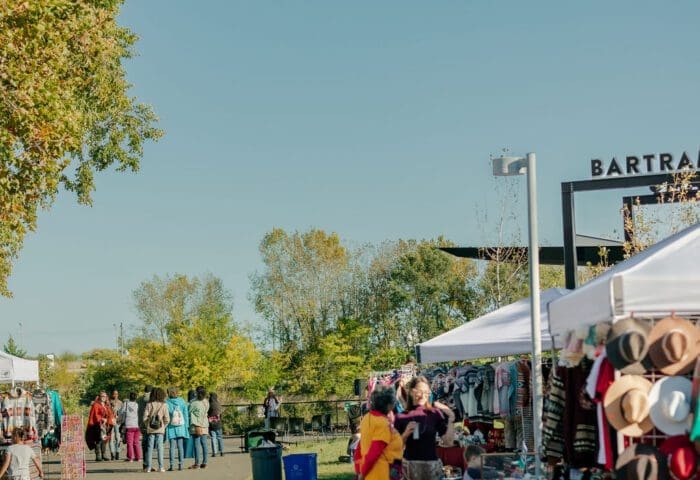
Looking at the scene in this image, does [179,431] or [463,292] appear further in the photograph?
[463,292]

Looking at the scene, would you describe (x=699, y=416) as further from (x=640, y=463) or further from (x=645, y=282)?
(x=645, y=282)

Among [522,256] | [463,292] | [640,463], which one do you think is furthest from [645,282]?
[463,292]

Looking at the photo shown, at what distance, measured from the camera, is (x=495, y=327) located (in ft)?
43.5

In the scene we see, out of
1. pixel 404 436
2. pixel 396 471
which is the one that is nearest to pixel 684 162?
pixel 396 471

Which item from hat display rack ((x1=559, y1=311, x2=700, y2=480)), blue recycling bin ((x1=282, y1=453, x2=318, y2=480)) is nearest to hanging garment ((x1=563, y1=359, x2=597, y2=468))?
hat display rack ((x1=559, y1=311, x2=700, y2=480))

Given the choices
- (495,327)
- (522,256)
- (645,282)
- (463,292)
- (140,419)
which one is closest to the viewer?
(645,282)

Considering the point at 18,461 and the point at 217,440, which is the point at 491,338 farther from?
the point at 217,440

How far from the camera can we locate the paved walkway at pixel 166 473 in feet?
63.7

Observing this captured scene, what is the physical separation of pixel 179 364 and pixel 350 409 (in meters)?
33.1

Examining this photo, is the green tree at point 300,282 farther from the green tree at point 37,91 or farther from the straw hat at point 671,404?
the straw hat at point 671,404

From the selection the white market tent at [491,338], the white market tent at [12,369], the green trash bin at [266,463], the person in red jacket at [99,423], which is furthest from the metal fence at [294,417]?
the white market tent at [491,338]

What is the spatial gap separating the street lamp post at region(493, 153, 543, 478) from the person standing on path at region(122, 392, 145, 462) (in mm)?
15164

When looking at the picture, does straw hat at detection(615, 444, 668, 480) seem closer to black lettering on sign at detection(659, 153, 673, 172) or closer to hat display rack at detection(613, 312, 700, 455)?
hat display rack at detection(613, 312, 700, 455)

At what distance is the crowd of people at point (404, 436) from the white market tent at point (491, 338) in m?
2.76
